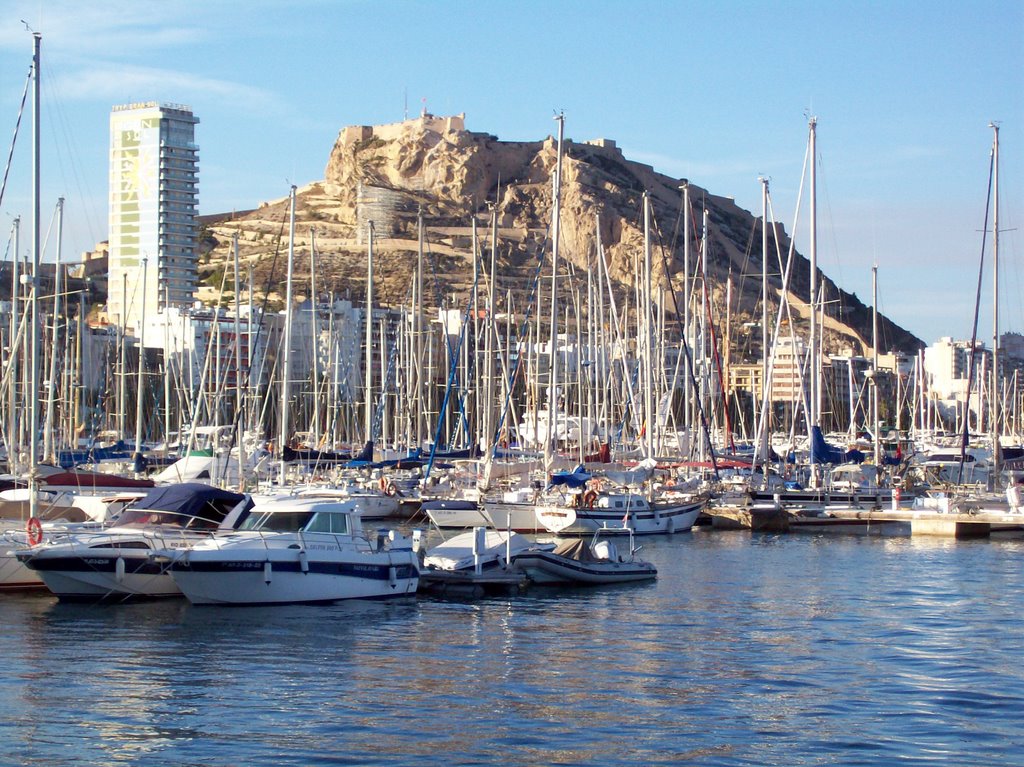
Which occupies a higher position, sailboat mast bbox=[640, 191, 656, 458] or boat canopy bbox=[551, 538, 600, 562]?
sailboat mast bbox=[640, 191, 656, 458]

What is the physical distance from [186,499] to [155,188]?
550ft

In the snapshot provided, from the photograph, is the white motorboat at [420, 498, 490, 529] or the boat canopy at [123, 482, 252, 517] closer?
the boat canopy at [123, 482, 252, 517]

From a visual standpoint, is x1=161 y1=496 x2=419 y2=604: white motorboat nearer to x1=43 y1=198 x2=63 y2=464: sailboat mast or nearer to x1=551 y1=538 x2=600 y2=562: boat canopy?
x1=551 y1=538 x2=600 y2=562: boat canopy

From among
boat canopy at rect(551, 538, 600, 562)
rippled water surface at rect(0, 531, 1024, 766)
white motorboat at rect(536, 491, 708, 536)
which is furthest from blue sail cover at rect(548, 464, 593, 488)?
rippled water surface at rect(0, 531, 1024, 766)

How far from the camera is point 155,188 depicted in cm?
18762

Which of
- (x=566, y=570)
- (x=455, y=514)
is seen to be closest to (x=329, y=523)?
(x=566, y=570)

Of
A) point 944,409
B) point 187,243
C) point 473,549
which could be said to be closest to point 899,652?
point 473,549

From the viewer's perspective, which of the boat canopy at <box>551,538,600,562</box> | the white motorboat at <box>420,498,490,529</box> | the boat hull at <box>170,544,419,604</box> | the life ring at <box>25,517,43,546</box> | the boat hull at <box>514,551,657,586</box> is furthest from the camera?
the white motorboat at <box>420,498,490,529</box>

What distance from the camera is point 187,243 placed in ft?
623

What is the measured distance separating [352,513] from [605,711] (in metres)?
10.1

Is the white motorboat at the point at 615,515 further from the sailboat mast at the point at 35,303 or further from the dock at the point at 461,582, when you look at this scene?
the sailboat mast at the point at 35,303

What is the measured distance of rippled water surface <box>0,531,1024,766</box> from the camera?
15.9m

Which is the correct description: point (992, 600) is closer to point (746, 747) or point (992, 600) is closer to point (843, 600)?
point (843, 600)

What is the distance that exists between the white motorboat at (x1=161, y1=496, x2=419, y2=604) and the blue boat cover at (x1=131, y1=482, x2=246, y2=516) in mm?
992
